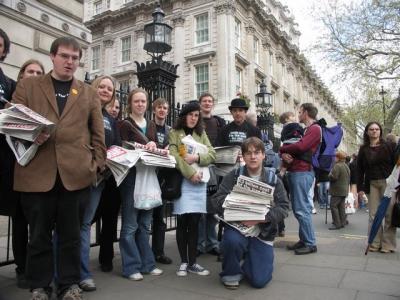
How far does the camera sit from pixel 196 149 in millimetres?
4270

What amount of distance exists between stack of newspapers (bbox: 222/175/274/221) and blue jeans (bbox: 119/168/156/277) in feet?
3.09

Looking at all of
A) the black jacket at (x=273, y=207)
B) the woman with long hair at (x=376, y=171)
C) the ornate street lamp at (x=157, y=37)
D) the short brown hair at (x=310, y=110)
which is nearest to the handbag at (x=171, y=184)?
the black jacket at (x=273, y=207)

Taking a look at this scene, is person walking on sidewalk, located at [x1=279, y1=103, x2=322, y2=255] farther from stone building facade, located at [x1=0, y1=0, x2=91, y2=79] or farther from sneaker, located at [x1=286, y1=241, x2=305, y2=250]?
stone building facade, located at [x1=0, y1=0, x2=91, y2=79]

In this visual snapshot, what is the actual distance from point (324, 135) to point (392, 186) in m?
1.97

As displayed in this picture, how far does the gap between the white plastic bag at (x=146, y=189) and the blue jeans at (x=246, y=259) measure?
826 millimetres

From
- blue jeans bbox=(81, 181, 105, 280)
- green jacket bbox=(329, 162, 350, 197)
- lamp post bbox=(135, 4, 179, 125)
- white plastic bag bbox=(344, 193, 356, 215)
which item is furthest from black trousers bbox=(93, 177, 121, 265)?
white plastic bag bbox=(344, 193, 356, 215)

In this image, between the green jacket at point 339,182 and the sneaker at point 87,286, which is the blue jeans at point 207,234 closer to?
the sneaker at point 87,286

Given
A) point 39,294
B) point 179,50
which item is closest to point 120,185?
point 39,294

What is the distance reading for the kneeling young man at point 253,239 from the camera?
3.70 meters

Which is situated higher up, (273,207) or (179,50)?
(179,50)

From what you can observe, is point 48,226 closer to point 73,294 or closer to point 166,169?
point 73,294

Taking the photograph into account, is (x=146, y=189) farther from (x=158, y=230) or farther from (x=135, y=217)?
(x=158, y=230)

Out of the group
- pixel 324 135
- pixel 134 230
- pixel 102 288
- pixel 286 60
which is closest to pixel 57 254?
pixel 102 288

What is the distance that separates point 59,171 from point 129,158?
84 centimetres
